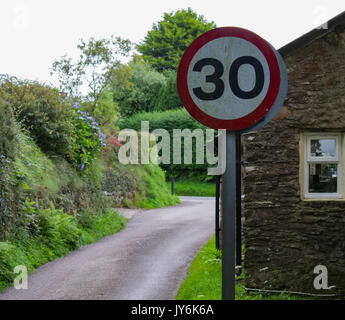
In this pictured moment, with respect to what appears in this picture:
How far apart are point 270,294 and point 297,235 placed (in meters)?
1.02

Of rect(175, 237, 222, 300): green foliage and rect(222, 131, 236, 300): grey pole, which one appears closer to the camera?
rect(222, 131, 236, 300): grey pole

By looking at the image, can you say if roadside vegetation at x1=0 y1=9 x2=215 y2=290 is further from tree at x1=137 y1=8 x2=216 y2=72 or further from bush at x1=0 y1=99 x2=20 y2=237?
tree at x1=137 y1=8 x2=216 y2=72

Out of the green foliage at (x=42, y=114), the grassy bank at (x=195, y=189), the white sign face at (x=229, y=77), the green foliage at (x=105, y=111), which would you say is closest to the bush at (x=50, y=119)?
the green foliage at (x=42, y=114)

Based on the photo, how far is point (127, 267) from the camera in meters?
9.48

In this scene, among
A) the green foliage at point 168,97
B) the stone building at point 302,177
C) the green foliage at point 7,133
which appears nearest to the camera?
the stone building at point 302,177

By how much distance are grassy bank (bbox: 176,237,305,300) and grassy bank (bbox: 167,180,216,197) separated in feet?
66.6

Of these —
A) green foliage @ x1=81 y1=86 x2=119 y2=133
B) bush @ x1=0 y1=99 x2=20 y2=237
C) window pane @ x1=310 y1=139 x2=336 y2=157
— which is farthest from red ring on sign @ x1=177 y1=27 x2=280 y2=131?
green foliage @ x1=81 y1=86 x2=119 y2=133

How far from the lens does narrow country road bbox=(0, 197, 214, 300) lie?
24.5ft

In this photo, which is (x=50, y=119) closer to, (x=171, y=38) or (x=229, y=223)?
(x=229, y=223)

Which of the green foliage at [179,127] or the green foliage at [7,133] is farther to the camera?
the green foliage at [179,127]

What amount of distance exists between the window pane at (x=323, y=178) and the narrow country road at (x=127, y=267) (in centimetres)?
285

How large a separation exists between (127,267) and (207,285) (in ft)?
7.48

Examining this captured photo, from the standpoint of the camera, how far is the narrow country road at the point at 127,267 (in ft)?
24.5

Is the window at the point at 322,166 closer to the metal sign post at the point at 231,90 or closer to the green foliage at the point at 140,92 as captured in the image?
the metal sign post at the point at 231,90
